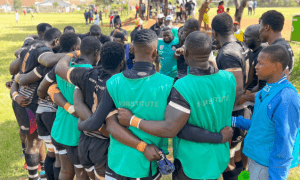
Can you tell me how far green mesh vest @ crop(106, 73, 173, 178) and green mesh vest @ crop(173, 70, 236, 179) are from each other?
7.0 inches

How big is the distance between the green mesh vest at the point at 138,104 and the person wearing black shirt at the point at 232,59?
1101 mm

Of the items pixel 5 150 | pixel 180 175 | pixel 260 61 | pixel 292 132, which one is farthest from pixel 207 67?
pixel 5 150

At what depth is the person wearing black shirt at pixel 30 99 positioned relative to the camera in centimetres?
377

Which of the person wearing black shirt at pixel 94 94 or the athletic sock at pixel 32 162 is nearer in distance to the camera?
the person wearing black shirt at pixel 94 94

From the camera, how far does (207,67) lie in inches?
86.6

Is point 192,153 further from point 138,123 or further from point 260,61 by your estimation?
point 260,61

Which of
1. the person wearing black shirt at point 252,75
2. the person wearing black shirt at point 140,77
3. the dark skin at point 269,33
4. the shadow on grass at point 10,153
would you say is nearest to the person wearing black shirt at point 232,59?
the person wearing black shirt at point 252,75

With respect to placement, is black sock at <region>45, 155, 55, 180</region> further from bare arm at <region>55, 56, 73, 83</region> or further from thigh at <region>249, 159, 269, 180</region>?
thigh at <region>249, 159, 269, 180</region>

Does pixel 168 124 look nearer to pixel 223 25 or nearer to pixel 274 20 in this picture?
pixel 223 25

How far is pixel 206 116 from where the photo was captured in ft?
7.14

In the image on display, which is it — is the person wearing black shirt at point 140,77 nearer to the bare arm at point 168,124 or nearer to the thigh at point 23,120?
the bare arm at point 168,124

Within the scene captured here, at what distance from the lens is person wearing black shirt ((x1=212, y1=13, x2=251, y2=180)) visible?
2.92 meters

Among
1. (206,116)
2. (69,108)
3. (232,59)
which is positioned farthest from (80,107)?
(232,59)

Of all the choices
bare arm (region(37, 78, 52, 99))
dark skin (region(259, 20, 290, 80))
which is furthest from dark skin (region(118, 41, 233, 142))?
dark skin (region(259, 20, 290, 80))
